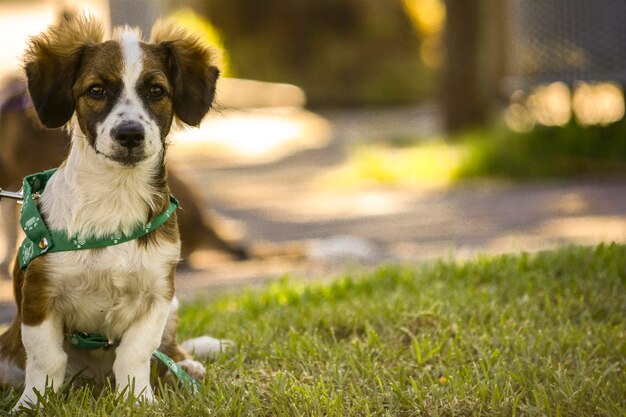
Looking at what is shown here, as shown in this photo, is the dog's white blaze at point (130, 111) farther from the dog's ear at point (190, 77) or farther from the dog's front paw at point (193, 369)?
the dog's front paw at point (193, 369)

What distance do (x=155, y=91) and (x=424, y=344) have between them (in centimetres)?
170

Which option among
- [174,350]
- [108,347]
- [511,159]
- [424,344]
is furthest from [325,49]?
[108,347]

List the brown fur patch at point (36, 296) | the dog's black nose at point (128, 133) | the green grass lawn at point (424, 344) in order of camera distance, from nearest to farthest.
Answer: the dog's black nose at point (128, 133), the brown fur patch at point (36, 296), the green grass lawn at point (424, 344)

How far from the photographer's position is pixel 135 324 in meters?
3.56

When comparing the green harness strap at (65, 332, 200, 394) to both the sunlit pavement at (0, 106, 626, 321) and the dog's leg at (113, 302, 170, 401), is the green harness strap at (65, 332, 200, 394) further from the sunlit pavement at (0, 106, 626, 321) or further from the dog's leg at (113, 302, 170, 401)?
the sunlit pavement at (0, 106, 626, 321)

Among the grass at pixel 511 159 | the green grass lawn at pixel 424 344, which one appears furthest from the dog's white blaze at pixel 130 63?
the grass at pixel 511 159

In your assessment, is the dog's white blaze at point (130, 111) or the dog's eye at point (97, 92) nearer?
the dog's white blaze at point (130, 111)

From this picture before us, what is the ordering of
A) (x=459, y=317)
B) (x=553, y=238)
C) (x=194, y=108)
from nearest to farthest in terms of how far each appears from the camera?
(x=194, y=108), (x=459, y=317), (x=553, y=238)

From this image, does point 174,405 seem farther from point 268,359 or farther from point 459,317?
point 459,317

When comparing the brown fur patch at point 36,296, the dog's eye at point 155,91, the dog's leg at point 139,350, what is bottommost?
the dog's leg at point 139,350

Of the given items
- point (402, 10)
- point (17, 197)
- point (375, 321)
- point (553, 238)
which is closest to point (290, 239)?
point (553, 238)

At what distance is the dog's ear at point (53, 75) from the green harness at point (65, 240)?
1.09 feet

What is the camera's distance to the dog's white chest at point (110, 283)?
11.3ft

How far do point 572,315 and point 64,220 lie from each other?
270 centimetres
